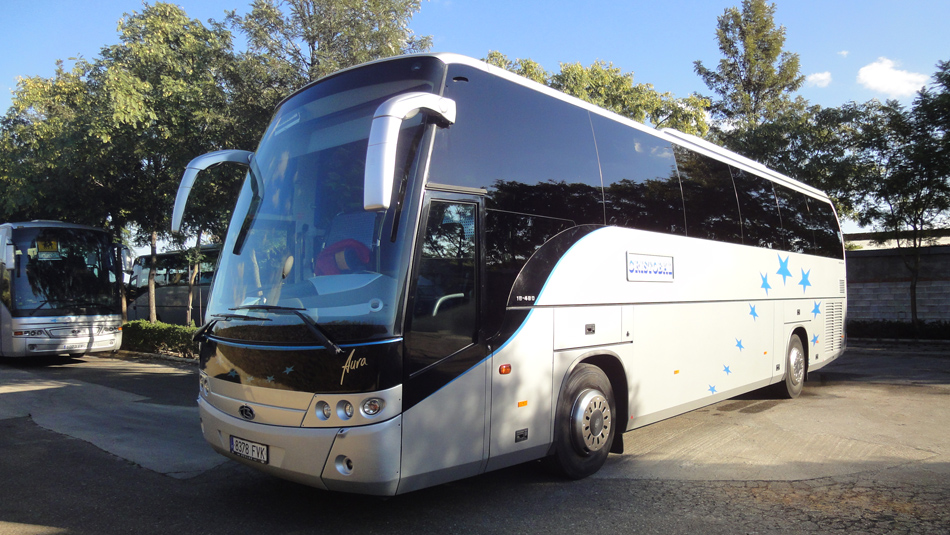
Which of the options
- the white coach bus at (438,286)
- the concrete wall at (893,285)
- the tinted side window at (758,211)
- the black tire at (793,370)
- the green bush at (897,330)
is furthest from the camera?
the concrete wall at (893,285)

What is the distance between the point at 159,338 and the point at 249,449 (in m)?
13.5

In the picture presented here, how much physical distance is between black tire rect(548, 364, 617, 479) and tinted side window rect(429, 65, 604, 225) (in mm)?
1464

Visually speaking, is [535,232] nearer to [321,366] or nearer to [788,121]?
[321,366]

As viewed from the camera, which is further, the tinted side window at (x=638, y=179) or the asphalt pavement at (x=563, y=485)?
the tinted side window at (x=638, y=179)

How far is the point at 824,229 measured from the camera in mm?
10859

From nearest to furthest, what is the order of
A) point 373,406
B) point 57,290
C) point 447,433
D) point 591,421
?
point 373,406 < point 447,433 < point 591,421 < point 57,290

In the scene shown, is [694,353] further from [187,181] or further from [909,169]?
[909,169]

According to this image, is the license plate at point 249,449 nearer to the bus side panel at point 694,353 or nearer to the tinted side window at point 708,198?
the bus side panel at point 694,353

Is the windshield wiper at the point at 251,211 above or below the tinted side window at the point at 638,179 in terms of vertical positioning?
below

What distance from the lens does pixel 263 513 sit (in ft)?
15.0

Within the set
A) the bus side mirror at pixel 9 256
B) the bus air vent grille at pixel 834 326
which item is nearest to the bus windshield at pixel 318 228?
the bus air vent grille at pixel 834 326

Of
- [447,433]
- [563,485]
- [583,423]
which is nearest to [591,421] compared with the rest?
[583,423]

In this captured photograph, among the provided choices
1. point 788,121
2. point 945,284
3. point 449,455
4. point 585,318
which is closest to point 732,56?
point 788,121

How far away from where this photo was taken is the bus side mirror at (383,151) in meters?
3.39
